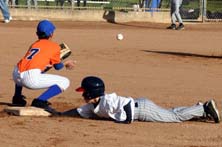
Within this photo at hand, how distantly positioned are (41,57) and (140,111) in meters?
1.66

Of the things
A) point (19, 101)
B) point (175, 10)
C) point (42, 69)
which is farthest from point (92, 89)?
point (175, 10)

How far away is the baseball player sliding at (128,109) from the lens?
30.2ft

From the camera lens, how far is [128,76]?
14.7m

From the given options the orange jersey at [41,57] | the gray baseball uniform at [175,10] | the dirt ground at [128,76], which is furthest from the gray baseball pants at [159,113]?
the gray baseball uniform at [175,10]

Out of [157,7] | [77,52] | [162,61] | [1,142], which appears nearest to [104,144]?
[1,142]

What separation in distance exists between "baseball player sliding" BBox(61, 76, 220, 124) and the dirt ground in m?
0.12

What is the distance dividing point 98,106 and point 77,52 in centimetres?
975

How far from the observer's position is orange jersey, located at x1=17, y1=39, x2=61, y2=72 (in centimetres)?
1005

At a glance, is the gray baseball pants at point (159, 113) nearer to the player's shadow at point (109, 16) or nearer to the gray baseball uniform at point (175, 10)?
the gray baseball uniform at point (175, 10)

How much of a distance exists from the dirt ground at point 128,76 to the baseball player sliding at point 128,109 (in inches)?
4.7

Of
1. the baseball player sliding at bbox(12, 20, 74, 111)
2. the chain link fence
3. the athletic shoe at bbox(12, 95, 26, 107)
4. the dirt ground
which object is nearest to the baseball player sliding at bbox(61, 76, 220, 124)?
the dirt ground

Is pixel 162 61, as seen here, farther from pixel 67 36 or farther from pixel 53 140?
pixel 53 140

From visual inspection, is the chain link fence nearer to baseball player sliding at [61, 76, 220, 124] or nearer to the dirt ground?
the dirt ground

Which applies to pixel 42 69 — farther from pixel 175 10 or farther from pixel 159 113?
pixel 175 10
